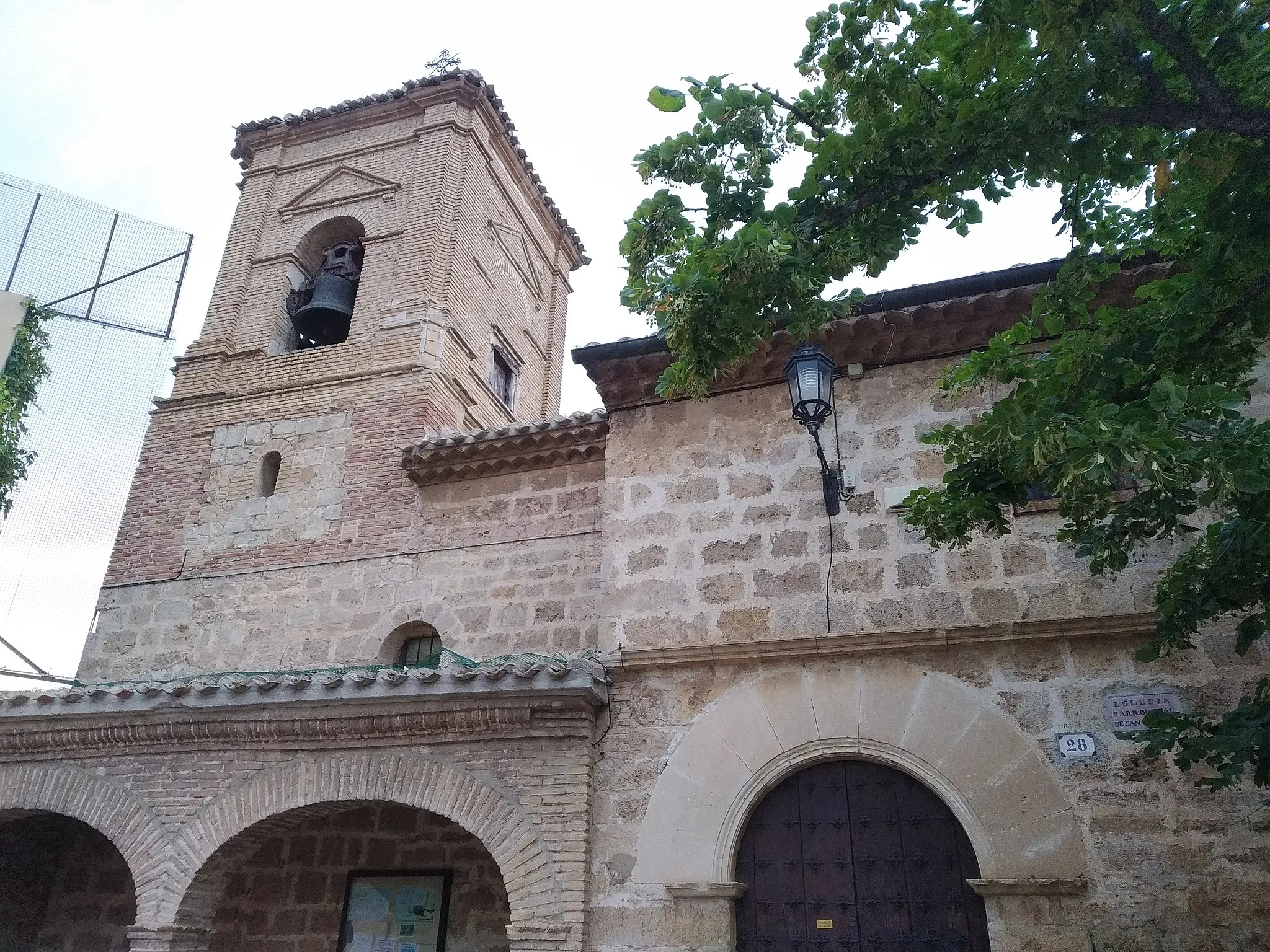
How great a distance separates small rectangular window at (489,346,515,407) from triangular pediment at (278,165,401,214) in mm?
2174

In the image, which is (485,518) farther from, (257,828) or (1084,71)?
(1084,71)

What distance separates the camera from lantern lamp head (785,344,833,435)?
5.25m

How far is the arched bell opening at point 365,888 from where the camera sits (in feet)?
21.0

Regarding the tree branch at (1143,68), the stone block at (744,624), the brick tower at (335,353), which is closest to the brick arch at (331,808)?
the stone block at (744,624)

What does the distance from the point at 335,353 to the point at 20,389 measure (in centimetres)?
509

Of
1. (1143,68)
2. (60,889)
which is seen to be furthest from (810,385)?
(60,889)

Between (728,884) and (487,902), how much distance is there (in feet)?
6.95

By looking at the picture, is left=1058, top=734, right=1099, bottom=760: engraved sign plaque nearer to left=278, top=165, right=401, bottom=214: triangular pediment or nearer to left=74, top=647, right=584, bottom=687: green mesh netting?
left=74, top=647, right=584, bottom=687: green mesh netting

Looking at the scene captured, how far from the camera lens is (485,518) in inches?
309

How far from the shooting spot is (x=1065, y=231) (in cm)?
438

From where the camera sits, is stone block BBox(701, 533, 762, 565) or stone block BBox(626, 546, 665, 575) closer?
stone block BBox(701, 533, 762, 565)

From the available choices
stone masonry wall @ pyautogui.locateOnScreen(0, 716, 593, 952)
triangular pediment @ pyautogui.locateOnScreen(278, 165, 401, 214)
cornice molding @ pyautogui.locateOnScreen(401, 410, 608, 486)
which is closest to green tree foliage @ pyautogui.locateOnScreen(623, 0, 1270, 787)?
stone masonry wall @ pyautogui.locateOnScreen(0, 716, 593, 952)

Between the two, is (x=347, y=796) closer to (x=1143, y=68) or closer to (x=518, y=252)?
(x=1143, y=68)

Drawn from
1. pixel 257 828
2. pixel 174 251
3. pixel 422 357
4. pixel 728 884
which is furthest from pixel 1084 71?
pixel 174 251
